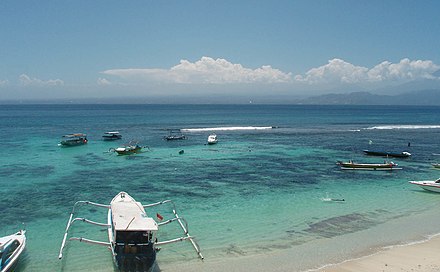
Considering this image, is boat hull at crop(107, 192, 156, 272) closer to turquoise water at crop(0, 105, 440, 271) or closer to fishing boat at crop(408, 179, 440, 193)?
turquoise water at crop(0, 105, 440, 271)

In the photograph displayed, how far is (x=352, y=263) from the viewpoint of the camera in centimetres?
1934

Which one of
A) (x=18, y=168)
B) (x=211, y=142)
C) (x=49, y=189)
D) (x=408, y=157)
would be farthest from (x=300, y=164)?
(x=18, y=168)

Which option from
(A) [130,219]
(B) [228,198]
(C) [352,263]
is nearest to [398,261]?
(C) [352,263]

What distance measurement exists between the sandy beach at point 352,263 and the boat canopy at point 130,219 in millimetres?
2296

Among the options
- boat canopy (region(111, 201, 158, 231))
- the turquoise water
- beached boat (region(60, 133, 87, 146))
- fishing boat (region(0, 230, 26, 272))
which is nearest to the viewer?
fishing boat (region(0, 230, 26, 272))

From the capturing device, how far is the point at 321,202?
3002 cm

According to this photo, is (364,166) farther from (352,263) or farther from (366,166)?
(352,263)

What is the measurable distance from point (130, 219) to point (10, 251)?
5610mm

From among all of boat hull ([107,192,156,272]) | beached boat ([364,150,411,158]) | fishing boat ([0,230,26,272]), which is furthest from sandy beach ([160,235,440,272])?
beached boat ([364,150,411,158])

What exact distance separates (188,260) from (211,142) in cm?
4653

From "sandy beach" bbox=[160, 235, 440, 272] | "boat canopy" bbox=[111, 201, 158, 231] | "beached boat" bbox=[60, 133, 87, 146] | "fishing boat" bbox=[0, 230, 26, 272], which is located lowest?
"sandy beach" bbox=[160, 235, 440, 272]

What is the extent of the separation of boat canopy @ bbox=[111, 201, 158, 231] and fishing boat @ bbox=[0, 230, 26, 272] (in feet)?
14.8

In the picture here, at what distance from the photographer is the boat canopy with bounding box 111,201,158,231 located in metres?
17.9

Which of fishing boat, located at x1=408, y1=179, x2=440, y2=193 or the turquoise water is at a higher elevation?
fishing boat, located at x1=408, y1=179, x2=440, y2=193
